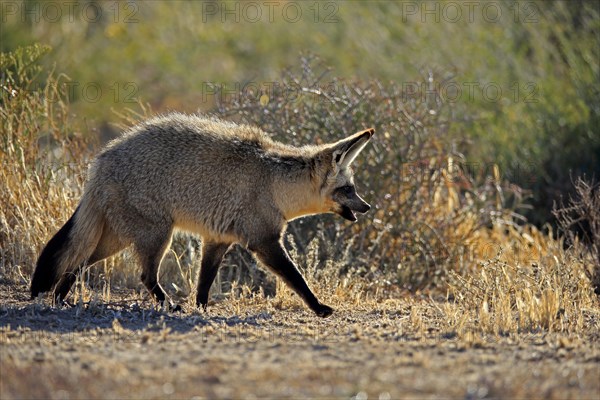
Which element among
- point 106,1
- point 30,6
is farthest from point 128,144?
point 106,1

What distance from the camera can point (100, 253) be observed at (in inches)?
285

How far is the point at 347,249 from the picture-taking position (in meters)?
8.36

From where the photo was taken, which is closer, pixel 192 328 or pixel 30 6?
pixel 192 328

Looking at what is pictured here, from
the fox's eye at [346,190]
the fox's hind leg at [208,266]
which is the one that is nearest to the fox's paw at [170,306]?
the fox's hind leg at [208,266]

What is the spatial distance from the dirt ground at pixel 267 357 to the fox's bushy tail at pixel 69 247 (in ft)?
0.78

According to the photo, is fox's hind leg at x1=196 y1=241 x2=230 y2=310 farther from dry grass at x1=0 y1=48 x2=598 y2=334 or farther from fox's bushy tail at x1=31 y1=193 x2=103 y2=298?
fox's bushy tail at x1=31 y1=193 x2=103 y2=298

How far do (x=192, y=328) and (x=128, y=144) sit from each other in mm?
1656

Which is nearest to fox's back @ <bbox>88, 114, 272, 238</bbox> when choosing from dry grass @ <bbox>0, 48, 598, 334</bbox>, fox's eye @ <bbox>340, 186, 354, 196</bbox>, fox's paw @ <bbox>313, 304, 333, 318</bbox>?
fox's eye @ <bbox>340, 186, 354, 196</bbox>

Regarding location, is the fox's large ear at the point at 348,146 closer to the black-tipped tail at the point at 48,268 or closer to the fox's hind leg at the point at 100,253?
the fox's hind leg at the point at 100,253

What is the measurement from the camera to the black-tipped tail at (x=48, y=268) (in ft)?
22.9

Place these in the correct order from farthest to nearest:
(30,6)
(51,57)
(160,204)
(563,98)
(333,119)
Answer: (30,6), (51,57), (563,98), (333,119), (160,204)

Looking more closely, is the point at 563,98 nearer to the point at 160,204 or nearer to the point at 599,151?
the point at 599,151

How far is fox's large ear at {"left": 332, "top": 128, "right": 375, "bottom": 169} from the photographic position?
725 centimetres

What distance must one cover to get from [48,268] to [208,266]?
1180mm
